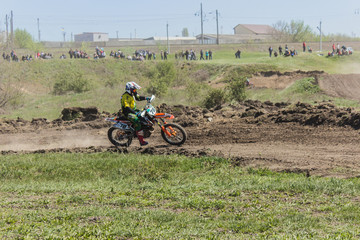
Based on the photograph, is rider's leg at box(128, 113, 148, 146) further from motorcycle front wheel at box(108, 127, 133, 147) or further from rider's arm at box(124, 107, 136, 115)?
motorcycle front wheel at box(108, 127, 133, 147)

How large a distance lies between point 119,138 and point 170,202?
701cm

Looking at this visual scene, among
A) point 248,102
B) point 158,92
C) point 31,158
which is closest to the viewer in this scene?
point 31,158

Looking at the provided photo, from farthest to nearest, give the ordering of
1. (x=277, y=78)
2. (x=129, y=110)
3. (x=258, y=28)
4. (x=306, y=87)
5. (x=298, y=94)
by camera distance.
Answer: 1. (x=258, y=28)
2. (x=277, y=78)
3. (x=306, y=87)
4. (x=298, y=94)
5. (x=129, y=110)

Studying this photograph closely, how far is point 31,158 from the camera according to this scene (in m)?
14.4

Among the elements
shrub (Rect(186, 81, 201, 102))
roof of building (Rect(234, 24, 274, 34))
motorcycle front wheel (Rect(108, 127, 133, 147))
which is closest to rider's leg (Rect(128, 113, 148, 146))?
motorcycle front wheel (Rect(108, 127, 133, 147))

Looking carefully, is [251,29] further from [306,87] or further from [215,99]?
[215,99]

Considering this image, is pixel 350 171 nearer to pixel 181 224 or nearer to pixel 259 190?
pixel 259 190

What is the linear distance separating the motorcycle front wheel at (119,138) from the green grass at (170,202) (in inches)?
79.0

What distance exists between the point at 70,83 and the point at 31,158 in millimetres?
33691

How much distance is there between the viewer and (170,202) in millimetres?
8719

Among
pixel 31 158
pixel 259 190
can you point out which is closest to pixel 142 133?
pixel 31 158

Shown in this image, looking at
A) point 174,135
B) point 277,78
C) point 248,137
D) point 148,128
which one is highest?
point 277,78

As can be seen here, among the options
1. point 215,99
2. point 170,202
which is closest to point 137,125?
point 170,202

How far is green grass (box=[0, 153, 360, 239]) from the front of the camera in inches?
266
